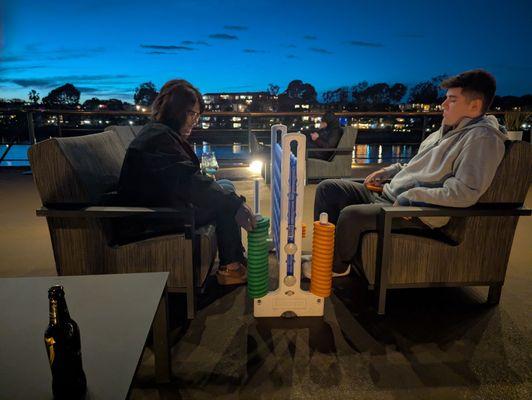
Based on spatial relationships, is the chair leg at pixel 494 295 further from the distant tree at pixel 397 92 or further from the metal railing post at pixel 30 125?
the distant tree at pixel 397 92

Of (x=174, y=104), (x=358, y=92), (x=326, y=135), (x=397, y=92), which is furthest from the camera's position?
(x=397, y=92)

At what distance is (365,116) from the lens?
25.8ft

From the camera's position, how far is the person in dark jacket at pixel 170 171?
1.83m

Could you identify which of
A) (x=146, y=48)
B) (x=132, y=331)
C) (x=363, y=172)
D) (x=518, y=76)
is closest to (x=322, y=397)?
(x=132, y=331)

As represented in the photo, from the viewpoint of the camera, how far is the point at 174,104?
2.03 m

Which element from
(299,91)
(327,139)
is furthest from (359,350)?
(299,91)

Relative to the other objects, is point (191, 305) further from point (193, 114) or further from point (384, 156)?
point (384, 156)

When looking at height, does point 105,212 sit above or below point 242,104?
below

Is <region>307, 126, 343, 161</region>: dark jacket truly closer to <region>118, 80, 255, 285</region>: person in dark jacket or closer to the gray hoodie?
the gray hoodie

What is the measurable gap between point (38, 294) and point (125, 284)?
0.87ft

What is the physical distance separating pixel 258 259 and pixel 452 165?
3.59ft

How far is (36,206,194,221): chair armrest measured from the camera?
5.67 ft

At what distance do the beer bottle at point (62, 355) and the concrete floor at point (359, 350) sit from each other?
27.9 inches

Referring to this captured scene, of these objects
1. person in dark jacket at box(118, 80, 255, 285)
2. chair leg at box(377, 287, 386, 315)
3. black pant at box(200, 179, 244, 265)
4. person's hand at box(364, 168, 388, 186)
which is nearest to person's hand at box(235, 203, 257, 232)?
person in dark jacket at box(118, 80, 255, 285)
